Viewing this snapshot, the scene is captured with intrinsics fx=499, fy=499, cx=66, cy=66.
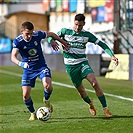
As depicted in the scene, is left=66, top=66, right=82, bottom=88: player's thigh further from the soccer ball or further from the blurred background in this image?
the blurred background

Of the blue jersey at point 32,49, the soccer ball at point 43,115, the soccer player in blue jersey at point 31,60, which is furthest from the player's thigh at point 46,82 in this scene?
the soccer ball at point 43,115

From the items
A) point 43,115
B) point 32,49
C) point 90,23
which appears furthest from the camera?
point 90,23

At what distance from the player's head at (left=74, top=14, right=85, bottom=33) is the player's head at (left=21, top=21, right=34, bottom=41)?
0.94m

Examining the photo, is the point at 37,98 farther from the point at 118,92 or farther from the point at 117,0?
the point at 117,0

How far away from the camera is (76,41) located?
33.7ft

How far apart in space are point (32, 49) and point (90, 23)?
28.0 m

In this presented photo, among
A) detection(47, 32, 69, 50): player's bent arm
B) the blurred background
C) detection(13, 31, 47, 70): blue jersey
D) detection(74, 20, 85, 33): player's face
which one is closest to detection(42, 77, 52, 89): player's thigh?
detection(13, 31, 47, 70): blue jersey

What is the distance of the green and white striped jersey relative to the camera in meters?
10.3

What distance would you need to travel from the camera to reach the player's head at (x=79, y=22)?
9.94 metres

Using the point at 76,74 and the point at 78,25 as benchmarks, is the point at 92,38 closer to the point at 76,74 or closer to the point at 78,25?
the point at 78,25

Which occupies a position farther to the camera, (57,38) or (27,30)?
(57,38)

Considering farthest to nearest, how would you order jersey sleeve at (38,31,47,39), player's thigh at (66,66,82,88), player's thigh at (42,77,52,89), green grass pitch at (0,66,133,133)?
player's thigh at (66,66,82,88), jersey sleeve at (38,31,47,39), player's thigh at (42,77,52,89), green grass pitch at (0,66,133,133)

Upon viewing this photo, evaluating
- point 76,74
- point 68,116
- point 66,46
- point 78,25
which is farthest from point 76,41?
point 68,116

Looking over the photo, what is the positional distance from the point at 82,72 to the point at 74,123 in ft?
4.33
